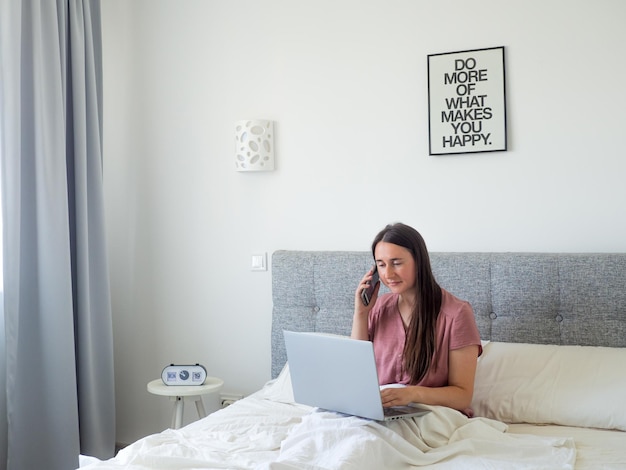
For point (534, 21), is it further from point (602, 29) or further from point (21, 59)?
point (21, 59)

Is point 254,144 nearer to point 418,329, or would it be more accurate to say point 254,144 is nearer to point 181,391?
point 181,391

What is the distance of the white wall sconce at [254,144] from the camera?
3.31 m

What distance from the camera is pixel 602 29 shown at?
9.19ft

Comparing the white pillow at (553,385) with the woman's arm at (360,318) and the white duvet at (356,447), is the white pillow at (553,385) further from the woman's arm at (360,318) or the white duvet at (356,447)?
the woman's arm at (360,318)

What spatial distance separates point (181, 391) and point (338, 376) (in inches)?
47.6

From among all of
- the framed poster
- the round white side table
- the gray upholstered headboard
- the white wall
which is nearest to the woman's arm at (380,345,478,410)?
the gray upholstered headboard

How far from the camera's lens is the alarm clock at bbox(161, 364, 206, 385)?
10.6ft

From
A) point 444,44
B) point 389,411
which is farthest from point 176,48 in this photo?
point 389,411

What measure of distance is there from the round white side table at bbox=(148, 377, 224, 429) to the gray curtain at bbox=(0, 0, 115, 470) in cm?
34

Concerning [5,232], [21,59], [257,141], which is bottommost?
[5,232]

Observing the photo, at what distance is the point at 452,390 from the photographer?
7.56ft

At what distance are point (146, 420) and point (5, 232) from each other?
125 cm

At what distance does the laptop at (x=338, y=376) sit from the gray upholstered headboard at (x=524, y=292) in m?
0.76

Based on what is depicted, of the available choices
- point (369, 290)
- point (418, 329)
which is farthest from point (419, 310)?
point (369, 290)
